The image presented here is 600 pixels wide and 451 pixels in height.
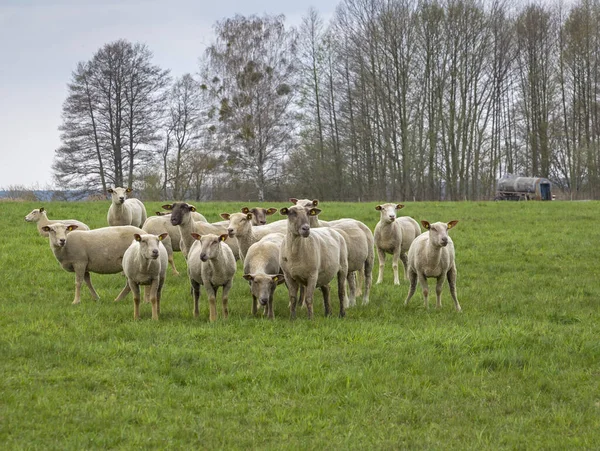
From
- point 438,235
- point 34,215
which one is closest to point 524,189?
point 34,215

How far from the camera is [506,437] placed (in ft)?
20.4

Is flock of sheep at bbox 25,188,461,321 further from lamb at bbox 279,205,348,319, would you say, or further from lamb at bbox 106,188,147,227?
lamb at bbox 106,188,147,227

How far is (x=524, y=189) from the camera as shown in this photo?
5056 centimetres

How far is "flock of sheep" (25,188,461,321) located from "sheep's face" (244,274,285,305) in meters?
0.01

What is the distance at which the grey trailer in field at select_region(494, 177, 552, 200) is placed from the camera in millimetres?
50162

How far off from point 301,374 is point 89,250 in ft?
20.2

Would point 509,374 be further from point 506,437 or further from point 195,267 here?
point 195,267

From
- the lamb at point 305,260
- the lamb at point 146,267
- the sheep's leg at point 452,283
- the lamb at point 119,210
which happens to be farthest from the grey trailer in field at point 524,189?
the lamb at point 146,267

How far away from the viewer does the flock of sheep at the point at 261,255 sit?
35.6 ft

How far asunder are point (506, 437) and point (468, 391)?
1154mm

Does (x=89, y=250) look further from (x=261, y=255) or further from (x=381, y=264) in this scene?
(x=381, y=264)

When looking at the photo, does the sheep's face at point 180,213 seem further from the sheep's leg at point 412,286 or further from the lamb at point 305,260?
the sheep's leg at point 412,286

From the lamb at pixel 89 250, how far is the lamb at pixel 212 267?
6.34ft

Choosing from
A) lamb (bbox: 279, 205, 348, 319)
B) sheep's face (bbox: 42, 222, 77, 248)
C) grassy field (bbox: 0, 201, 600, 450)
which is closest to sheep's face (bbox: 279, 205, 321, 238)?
lamb (bbox: 279, 205, 348, 319)
